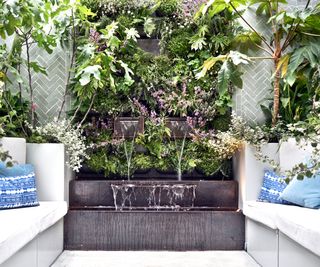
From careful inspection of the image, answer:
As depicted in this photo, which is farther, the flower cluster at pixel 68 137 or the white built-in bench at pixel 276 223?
the flower cluster at pixel 68 137

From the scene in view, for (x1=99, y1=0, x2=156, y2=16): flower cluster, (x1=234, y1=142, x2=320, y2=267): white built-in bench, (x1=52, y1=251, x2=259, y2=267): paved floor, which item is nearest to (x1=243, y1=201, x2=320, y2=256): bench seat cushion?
(x1=234, y1=142, x2=320, y2=267): white built-in bench

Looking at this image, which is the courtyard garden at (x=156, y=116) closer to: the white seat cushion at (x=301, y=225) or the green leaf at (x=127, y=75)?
the green leaf at (x=127, y=75)

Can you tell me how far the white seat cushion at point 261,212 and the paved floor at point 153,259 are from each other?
15.4 inches

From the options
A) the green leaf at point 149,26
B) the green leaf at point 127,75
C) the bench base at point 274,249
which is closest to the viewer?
the bench base at point 274,249

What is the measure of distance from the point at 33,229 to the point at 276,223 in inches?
64.6

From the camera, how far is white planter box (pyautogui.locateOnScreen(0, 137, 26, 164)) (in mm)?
3602

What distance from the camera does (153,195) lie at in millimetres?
4320

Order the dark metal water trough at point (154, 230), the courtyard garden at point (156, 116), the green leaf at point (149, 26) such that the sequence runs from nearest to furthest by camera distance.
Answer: the courtyard garden at point (156, 116)
the dark metal water trough at point (154, 230)
the green leaf at point (149, 26)

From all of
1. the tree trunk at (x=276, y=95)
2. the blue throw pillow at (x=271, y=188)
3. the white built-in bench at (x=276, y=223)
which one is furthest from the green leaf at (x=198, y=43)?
the blue throw pillow at (x=271, y=188)

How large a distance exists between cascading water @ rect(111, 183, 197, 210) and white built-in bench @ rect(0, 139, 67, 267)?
581mm

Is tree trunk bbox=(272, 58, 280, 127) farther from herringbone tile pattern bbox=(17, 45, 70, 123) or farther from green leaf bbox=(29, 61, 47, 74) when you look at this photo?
green leaf bbox=(29, 61, 47, 74)

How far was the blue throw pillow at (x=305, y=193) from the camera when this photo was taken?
10.9 ft

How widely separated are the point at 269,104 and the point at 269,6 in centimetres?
96

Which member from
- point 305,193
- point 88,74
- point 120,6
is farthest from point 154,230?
point 120,6
